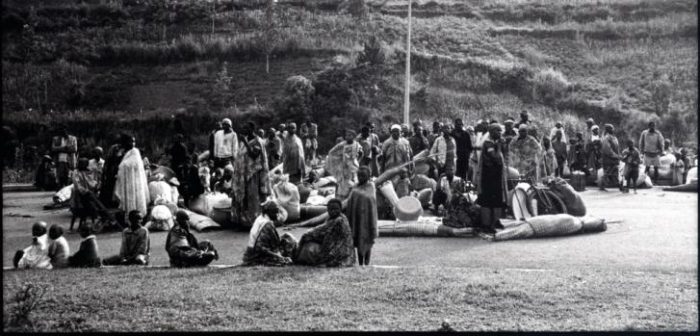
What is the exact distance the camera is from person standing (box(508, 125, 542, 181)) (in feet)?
43.0

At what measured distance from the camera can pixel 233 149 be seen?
15281 mm

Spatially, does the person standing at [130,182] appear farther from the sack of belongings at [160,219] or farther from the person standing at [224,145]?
the person standing at [224,145]

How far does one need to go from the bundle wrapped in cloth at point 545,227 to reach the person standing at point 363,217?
2787 millimetres

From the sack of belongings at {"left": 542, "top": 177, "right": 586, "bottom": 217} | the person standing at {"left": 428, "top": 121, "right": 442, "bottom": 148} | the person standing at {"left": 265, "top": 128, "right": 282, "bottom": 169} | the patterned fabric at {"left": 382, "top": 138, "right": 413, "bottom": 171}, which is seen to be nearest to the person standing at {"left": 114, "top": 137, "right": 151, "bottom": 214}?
the person standing at {"left": 265, "top": 128, "right": 282, "bottom": 169}

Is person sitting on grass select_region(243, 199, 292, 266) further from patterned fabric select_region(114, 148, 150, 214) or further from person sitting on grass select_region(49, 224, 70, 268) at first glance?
patterned fabric select_region(114, 148, 150, 214)

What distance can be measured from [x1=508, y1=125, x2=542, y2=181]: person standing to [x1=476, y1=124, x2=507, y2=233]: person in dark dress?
1.74m

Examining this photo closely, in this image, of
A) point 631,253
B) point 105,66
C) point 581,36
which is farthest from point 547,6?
point 631,253

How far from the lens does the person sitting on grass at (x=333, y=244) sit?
8.93 m

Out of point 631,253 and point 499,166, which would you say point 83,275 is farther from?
point 631,253

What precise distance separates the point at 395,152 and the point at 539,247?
4.47 metres

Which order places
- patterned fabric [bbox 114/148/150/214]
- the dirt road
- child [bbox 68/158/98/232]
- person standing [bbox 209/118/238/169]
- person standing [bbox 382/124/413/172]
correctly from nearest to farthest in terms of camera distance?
the dirt road → patterned fabric [bbox 114/148/150/214] → child [bbox 68/158/98/232] → person standing [bbox 382/124/413/172] → person standing [bbox 209/118/238/169]

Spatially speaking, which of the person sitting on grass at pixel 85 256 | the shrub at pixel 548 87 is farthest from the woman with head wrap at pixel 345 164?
the shrub at pixel 548 87

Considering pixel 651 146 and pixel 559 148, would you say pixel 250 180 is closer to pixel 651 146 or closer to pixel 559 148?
pixel 559 148

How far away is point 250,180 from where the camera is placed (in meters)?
12.3
